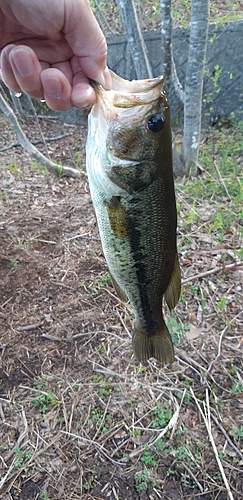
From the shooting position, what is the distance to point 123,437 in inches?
88.4

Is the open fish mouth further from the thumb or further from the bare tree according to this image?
the bare tree

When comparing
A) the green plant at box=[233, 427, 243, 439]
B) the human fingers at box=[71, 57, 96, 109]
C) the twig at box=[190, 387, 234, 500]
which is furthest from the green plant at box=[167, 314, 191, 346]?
the human fingers at box=[71, 57, 96, 109]

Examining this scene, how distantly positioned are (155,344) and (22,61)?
4.25 feet

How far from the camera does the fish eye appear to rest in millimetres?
1298

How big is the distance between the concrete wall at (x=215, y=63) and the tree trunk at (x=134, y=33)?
1.48 meters

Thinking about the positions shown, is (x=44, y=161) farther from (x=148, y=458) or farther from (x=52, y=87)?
(x=148, y=458)

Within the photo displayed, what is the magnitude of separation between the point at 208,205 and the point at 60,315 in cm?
194

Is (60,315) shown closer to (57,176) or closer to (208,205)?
(208,205)

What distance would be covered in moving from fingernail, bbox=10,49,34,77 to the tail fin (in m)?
1.16

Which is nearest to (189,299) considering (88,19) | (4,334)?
(4,334)

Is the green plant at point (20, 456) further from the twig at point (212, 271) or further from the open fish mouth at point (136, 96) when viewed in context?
the open fish mouth at point (136, 96)

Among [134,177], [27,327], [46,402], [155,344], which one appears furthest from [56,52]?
[46,402]

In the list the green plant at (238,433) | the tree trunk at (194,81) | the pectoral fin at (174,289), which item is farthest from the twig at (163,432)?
the tree trunk at (194,81)

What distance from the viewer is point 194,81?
13.3 feet
